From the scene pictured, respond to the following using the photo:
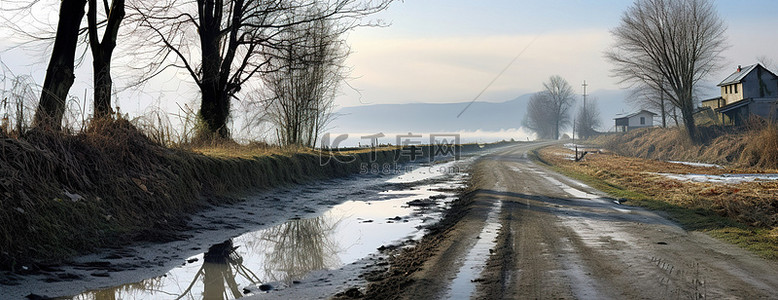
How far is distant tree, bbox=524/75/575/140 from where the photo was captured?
124500 millimetres

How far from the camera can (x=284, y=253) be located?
790 cm

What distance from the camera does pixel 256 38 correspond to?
17.1m

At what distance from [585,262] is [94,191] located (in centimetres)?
697

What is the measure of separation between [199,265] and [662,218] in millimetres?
8395

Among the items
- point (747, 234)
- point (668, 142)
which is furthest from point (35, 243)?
point (668, 142)

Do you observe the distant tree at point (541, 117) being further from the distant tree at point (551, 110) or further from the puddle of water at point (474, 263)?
the puddle of water at point (474, 263)

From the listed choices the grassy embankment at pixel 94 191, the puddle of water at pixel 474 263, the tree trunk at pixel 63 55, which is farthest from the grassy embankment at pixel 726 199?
the tree trunk at pixel 63 55

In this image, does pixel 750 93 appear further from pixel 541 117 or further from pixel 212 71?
pixel 541 117

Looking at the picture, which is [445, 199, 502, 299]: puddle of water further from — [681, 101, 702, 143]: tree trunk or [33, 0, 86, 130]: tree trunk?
[681, 101, 702, 143]: tree trunk

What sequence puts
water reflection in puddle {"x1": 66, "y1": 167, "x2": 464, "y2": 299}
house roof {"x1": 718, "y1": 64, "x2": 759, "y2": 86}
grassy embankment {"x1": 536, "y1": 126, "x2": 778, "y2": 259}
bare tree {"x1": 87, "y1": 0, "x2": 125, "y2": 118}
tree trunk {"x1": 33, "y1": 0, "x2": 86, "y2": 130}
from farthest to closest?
house roof {"x1": 718, "y1": 64, "x2": 759, "y2": 86} → bare tree {"x1": 87, "y1": 0, "x2": 125, "y2": 118} → tree trunk {"x1": 33, "y1": 0, "x2": 86, "y2": 130} → grassy embankment {"x1": 536, "y1": 126, "x2": 778, "y2": 259} → water reflection in puddle {"x1": 66, "y1": 167, "x2": 464, "y2": 299}

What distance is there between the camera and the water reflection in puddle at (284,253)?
588 cm

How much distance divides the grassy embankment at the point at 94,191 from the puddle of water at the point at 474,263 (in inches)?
179

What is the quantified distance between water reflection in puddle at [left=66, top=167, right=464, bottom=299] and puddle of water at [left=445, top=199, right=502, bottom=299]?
1.24 metres

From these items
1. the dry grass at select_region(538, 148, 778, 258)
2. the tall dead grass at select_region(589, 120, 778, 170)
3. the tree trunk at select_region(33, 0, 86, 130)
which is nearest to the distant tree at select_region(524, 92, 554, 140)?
the tall dead grass at select_region(589, 120, 778, 170)
